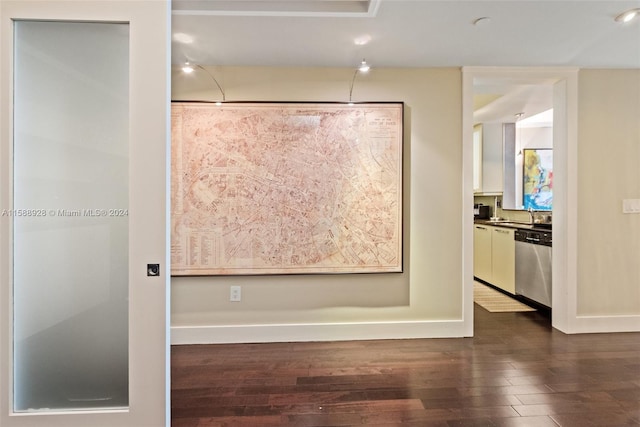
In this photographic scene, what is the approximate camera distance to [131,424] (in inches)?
60.5

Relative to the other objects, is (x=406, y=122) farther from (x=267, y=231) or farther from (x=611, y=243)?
(x=611, y=243)

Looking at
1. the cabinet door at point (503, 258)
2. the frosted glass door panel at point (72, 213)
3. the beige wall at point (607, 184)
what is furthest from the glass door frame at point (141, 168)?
the cabinet door at point (503, 258)

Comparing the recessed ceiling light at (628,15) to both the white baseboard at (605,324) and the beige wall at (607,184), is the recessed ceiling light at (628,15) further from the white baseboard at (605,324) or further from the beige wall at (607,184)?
the white baseboard at (605,324)

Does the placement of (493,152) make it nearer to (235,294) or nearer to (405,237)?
(405,237)

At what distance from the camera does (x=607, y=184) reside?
301cm

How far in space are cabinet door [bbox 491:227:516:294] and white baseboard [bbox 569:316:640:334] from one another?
1.06 m

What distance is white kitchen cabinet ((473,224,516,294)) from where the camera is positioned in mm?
4145

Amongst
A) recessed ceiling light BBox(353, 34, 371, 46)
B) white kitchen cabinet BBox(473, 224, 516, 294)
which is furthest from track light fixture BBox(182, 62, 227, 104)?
white kitchen cabinet BBox(473, 224, 516, 294)

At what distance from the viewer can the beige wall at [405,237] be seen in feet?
9.38

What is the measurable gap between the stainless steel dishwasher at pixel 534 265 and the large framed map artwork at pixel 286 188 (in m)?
1.81

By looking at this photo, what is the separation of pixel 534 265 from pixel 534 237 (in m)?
0.31

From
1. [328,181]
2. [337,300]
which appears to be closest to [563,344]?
[337,300]

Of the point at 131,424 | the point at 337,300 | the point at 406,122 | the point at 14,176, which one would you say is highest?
the point at 406,122

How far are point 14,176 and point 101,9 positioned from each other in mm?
874
